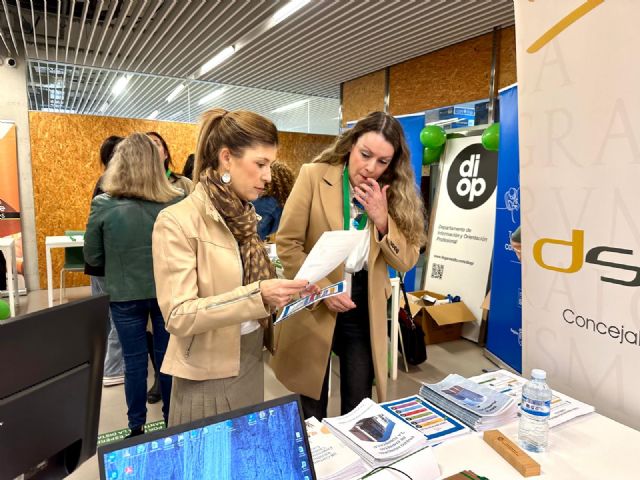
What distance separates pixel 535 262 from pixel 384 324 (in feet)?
2.00

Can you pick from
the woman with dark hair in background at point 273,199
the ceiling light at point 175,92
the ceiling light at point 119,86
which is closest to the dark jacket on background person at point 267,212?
the woman with dark hair in background at point 273,199

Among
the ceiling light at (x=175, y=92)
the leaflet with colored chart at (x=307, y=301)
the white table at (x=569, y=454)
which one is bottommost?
the white table at (x=569, y=454)

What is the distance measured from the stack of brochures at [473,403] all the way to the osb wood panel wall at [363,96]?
553 centimetres

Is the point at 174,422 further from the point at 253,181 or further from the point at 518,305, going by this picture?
the point at 518,305

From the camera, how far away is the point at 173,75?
22.8ft

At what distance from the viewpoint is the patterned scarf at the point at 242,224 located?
1302mm

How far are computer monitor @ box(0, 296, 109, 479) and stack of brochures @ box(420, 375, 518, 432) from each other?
37.8 inches

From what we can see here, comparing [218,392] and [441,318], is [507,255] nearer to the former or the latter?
[441,318]

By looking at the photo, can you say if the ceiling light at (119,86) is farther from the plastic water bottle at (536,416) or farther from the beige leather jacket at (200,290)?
the plastic water bottle at (536,416)

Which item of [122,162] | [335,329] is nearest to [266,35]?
[122,162]

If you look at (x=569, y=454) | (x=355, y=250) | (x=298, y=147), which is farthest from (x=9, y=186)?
(x=569, y=454)

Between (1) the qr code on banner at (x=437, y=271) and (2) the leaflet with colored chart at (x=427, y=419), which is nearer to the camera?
(2) the leaflet with colored chart at (x=427, y=419)

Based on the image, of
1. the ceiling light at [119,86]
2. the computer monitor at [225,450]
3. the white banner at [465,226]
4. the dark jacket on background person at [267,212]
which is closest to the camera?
the computer monitor at [225,450]

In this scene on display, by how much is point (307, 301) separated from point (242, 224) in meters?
0.32
